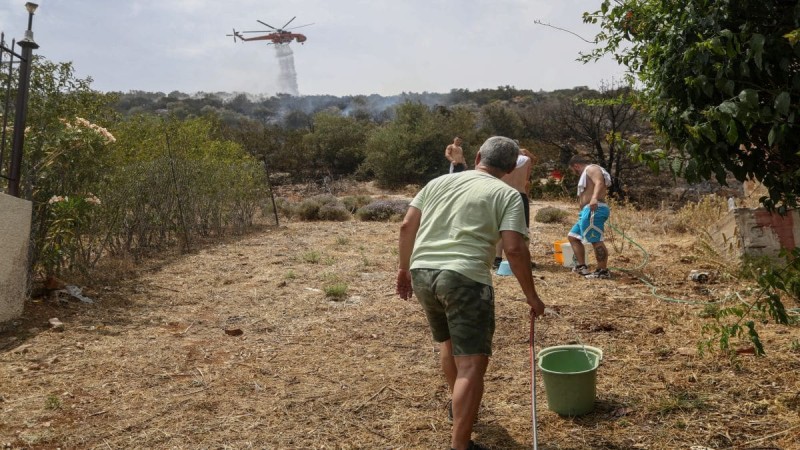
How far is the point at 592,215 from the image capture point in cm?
630

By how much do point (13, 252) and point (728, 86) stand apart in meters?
4.92

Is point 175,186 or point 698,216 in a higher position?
point 175,186

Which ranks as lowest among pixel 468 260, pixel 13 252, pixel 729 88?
pixel 13 252

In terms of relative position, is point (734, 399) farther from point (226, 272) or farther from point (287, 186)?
point (287, 186)

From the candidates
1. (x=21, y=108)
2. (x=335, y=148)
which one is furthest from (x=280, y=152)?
(x=21, y=108)

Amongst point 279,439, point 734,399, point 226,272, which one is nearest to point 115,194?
point 226,272

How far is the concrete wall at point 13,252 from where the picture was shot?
15.8ft

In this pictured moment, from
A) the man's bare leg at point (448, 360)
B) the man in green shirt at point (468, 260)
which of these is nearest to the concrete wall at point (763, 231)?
the man in green shirt at point (468, 260)

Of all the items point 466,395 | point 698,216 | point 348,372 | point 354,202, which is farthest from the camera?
point 354,202

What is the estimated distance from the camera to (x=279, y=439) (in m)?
3.16

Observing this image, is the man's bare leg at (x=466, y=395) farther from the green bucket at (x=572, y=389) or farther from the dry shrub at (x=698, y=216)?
the dry shrub at (x=698, y=216)

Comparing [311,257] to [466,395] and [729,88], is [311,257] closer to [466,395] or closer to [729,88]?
[466,395]

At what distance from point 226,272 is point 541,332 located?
4.21 meters

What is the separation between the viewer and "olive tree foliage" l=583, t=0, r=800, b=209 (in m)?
2.25
